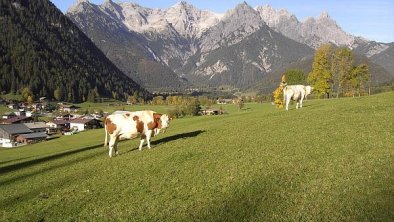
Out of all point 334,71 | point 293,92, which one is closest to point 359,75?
point 334,71

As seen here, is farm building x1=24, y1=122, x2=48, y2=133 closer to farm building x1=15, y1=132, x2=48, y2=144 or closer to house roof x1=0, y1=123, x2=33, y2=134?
house roof x1=0, y1=123, x2=33, y2=134

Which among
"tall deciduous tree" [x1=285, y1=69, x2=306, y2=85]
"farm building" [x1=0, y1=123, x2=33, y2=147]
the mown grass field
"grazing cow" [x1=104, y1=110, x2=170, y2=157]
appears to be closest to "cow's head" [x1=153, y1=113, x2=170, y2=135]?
"grazing cow" [x1=104, y1=110, x2=170, y2=157]

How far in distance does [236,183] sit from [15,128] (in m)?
171

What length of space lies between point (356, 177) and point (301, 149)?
6.85m

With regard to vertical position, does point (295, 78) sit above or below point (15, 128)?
above

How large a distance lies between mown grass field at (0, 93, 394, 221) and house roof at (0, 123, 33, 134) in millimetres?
147999

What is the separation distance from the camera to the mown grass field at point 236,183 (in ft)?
51.4

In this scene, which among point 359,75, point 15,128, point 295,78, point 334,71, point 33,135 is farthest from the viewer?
point 15,128

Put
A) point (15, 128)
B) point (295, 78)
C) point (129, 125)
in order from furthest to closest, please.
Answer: point (15, 128), point (295, 78), point (129, 125)

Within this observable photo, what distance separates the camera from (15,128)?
170m

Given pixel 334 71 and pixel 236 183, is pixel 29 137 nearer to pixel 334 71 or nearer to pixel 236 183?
pixel 334 71

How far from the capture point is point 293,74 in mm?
118188

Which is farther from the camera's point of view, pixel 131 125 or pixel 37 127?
pixel 37 127

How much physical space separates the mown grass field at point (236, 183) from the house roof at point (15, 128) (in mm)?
147999
